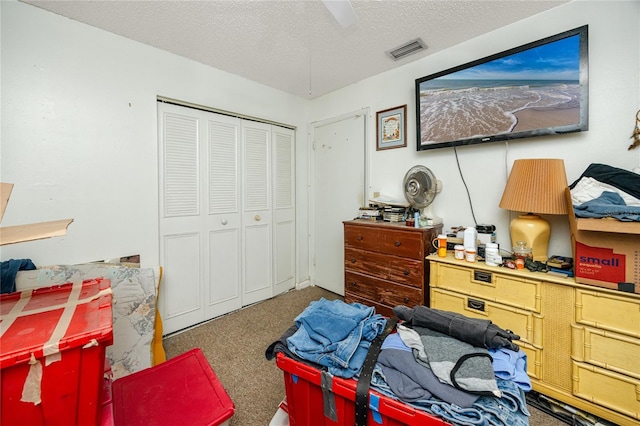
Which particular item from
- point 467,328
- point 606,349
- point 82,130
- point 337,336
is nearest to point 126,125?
point 82,130

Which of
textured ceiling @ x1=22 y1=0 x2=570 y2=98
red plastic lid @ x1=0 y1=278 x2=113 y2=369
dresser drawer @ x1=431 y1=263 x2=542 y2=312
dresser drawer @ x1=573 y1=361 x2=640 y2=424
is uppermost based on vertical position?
textured ceiling @ x1=22 y1=0 x2=570 y2=98

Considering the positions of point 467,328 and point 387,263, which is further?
point 387,263

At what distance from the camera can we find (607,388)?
1321 mm

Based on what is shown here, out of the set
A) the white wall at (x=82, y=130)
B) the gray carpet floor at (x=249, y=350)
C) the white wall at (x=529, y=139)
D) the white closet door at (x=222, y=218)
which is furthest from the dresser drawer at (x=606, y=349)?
the white wall at (x=82, y=130)

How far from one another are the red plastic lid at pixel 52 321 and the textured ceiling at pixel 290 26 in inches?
71.8

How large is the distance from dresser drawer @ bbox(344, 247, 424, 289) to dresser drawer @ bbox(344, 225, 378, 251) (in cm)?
5

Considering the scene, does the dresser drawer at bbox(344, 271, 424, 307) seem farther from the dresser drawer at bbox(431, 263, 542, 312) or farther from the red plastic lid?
the red plastic lid

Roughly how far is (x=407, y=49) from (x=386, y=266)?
6.24 ft

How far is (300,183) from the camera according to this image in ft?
11.0

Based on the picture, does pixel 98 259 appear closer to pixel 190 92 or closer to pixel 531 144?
pixel 190 92

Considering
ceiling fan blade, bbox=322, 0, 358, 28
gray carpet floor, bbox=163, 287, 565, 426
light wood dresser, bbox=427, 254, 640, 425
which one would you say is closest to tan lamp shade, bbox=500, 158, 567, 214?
light wood dresser, bbox=427, 254, 640, 425

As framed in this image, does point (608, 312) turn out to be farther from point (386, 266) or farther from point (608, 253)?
point (386, 266)

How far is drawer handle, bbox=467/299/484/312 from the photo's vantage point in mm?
1691

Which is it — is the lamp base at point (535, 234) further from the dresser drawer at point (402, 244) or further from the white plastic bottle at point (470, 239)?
the dresser drawer at point (402, 244)
